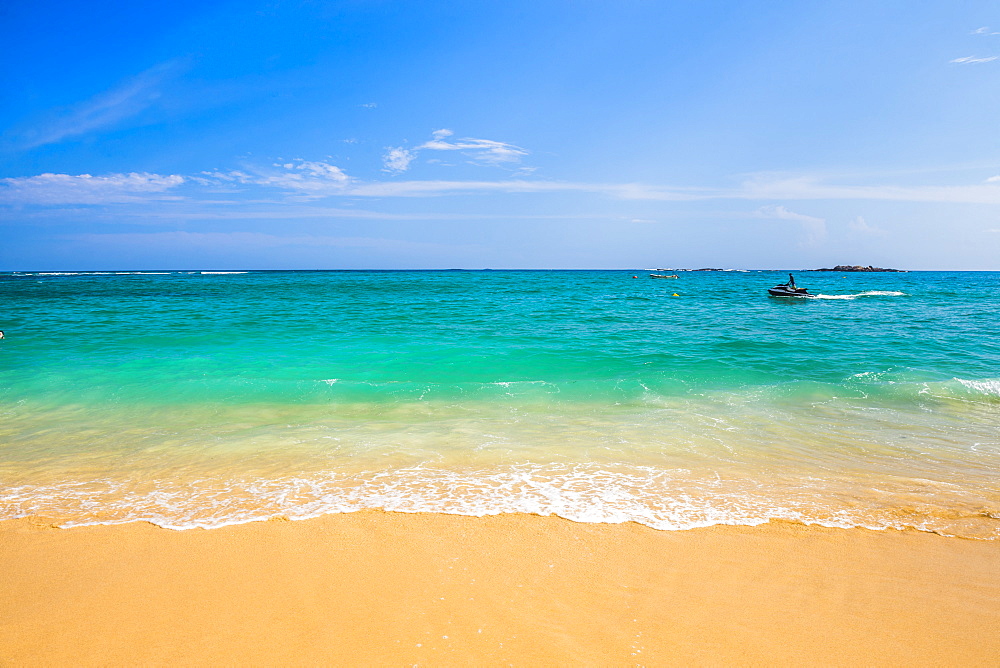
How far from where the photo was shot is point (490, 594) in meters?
3.50

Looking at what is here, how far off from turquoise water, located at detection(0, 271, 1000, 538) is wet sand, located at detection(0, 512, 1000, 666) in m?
0.41

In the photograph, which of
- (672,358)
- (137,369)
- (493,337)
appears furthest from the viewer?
(493,337)

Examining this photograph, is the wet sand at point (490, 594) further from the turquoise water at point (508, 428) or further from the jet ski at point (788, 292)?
the jet ski at point (788, 292)

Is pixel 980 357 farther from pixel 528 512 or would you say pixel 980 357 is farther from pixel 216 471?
pixel 216 471

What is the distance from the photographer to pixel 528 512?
480 centimetres

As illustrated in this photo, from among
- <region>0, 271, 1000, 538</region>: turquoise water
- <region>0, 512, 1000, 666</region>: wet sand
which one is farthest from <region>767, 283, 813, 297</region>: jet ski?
<region>0, 512, 1000, 666</region>: wet sand

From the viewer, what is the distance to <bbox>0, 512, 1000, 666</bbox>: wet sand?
296 cm

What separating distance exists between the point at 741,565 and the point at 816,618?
2.18 feet

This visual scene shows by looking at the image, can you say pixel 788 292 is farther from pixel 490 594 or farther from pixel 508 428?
pixel 490 594

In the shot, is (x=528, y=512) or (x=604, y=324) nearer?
(x=528, y=512)

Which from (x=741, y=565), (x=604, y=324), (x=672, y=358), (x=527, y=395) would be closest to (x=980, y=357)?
(x=672, y=358)

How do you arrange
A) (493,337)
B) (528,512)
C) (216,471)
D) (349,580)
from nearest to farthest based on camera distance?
(349,580)
(528,512)
(216,471)
(493,337)

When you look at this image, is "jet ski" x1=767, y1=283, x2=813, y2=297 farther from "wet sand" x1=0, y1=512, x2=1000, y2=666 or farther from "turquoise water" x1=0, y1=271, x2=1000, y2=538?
"wet sand" x1=0, y1=512, x2=1000, y2=666

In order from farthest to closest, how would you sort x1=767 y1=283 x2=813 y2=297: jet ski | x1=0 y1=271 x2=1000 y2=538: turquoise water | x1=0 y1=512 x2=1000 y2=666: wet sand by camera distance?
x1=767 y1=283 x2=813 y2=297: jet ski, x1=0 y1=271 x2=1000 y2=538: turquoise water, x1=0 y1=512 x2=1000 y2=666: wet sand
